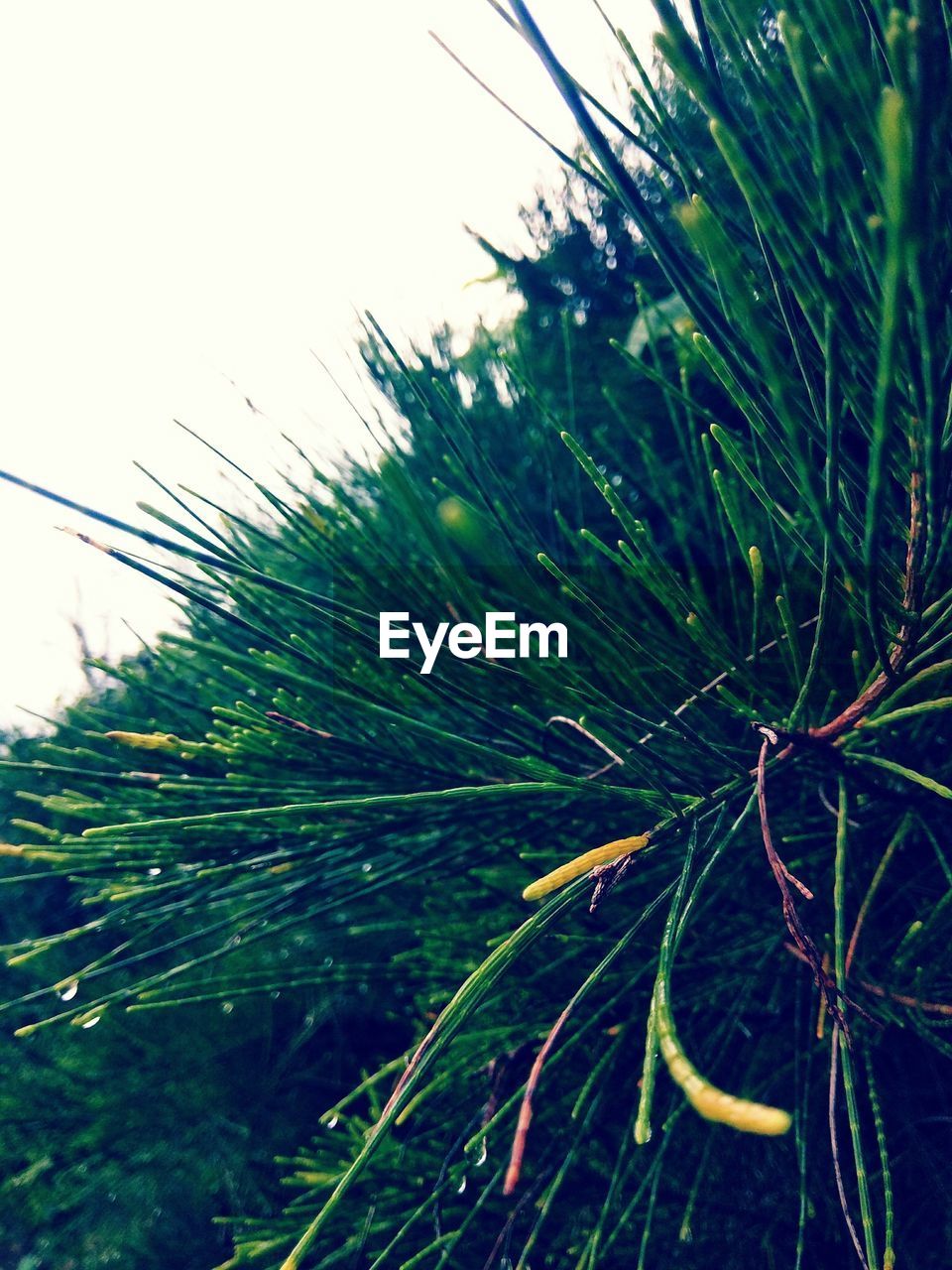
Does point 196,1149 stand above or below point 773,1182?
below

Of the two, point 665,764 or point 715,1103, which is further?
point 665,764

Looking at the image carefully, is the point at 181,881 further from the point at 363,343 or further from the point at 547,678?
the point at 363,343

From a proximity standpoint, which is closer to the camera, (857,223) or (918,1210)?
(857,223)

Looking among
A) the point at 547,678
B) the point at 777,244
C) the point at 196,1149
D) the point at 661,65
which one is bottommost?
the point at 196,1149

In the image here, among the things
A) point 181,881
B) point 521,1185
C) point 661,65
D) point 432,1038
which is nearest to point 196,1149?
point 521,1185
